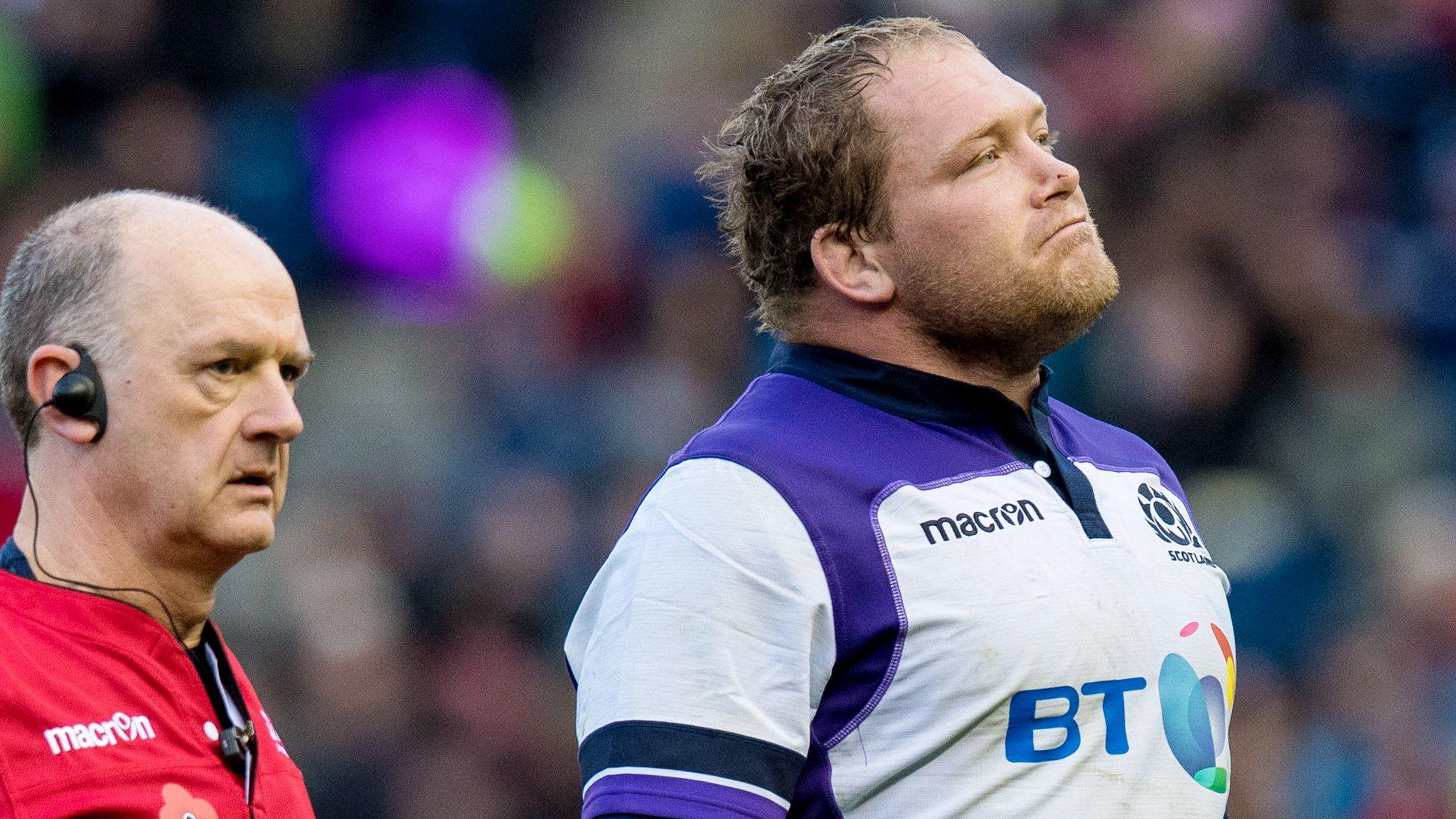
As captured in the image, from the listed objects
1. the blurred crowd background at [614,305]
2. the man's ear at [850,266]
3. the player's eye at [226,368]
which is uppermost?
the man's ear at [850,266]

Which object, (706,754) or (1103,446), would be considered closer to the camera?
(706,754)

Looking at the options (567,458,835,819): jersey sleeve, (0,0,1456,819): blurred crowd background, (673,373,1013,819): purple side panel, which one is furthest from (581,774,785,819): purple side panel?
(0,0,1456,819): blurred crowd background

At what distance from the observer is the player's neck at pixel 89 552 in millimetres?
2701

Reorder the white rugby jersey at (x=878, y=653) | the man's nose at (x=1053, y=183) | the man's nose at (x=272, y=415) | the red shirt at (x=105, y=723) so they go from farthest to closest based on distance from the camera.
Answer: the man's nose at (x=1053, y=183), the man's nose at (x=272, y=415), the white rugby jersey at (x=878, y=653), the red shirt at (x=105, y=723)

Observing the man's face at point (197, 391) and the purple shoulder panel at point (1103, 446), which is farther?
the purple shoulder panel at point (1103, 446)

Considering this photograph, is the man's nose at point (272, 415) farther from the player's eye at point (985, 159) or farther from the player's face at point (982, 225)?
the player's eye at point (985, 159)

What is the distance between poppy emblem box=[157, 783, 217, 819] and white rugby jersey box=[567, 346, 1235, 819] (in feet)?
1.83

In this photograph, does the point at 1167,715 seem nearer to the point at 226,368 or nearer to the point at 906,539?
the point at 906,539

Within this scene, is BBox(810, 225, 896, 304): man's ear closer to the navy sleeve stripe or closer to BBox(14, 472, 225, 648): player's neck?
the navy sleeve stripe

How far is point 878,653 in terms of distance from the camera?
2.59 metres

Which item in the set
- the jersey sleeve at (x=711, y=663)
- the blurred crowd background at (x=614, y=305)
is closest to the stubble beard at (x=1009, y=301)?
the jersey sleeve at (x=711, y=663)

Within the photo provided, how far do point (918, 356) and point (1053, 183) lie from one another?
0.35m

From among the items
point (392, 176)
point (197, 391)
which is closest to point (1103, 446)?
point (197, 391)

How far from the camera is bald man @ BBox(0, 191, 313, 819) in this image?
2635 mm
